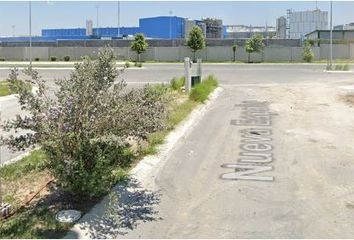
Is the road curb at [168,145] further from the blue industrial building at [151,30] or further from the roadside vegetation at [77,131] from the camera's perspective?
the blue industrial building at [151,30]

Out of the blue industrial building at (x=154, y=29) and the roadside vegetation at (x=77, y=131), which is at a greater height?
the blue industrial building at (x=154, y=29)

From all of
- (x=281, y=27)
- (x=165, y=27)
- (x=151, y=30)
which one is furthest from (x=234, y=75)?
(x=281, y=27)

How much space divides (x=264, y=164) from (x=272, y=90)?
12.7 meters

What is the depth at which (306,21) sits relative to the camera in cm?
9775

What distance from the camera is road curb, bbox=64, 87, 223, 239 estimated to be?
4673 millimetres

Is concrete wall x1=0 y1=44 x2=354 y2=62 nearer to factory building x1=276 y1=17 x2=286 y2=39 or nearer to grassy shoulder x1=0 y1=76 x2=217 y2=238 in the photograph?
factory building x1=276 y1=17 x2=286 y2=39

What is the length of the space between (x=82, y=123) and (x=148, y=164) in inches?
94.7

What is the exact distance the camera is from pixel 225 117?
1253cm

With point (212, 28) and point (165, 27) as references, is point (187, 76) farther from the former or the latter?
point (212, 28)

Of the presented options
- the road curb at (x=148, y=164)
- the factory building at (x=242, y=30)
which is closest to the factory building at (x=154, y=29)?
the factory building at (x=242, y=30)

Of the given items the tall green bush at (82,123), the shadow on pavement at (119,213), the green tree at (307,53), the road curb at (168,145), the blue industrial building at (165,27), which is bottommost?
the shadow on pavement at (119,213)

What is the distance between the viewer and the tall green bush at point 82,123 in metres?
5.09

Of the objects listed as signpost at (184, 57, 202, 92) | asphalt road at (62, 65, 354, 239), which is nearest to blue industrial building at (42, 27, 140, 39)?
signpost at (184, 57, 202, 92)

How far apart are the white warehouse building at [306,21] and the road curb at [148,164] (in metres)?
86.7
